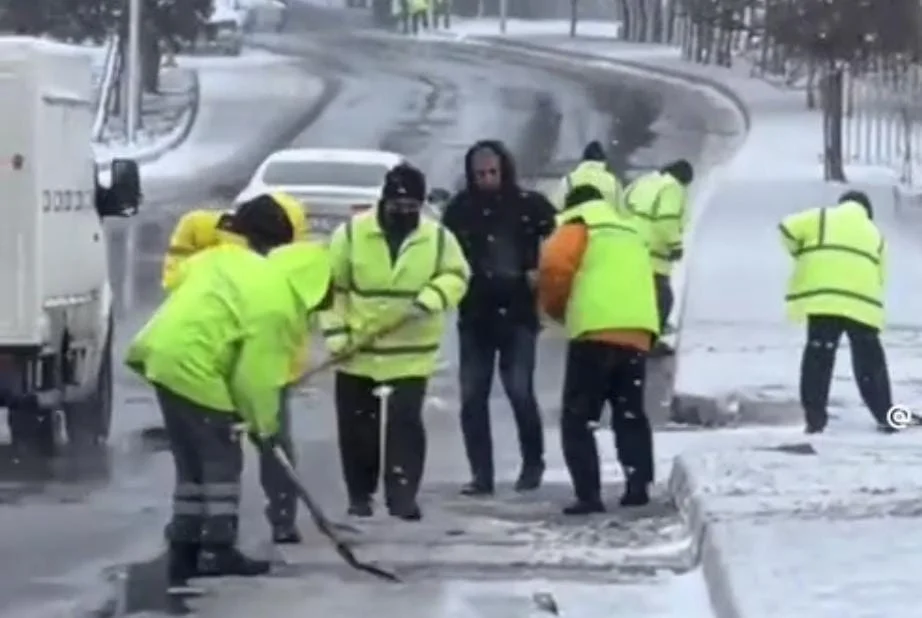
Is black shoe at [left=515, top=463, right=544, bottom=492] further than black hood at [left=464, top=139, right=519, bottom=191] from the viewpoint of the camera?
Yes

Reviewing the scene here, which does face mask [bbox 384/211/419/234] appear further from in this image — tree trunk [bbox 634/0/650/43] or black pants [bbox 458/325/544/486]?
tree trunk [bbox 634/0/650/43]

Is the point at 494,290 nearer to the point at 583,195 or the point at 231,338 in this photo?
the point at 583,195

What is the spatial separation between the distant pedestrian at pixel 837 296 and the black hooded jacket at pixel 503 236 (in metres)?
3.24

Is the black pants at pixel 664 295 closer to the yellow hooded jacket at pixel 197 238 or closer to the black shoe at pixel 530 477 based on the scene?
the black shoe at pixel 530 477

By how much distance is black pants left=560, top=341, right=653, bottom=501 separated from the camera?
14.0 m

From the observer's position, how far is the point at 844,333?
18.2 m

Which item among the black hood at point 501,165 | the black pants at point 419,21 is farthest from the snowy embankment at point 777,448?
the black pants at point 419,21

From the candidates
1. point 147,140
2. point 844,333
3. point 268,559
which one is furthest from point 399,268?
point 147,140

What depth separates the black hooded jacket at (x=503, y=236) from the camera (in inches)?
575

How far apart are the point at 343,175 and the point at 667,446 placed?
12.7m

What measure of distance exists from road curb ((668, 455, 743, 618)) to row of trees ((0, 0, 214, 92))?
120 feet

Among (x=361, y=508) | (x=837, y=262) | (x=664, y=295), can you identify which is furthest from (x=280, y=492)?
(x=664, y=295)

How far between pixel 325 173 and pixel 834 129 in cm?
1282

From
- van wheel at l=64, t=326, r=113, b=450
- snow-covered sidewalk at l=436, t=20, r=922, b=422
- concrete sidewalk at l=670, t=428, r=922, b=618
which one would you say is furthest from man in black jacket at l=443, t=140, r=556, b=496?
snow-covered sidewalk at l=436, t=20, r=922, b=422
